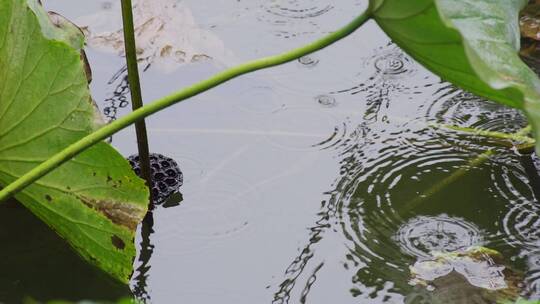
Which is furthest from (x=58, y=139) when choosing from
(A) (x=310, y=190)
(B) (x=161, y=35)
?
(B) (x=161, y=35)

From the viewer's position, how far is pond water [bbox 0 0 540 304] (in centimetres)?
140

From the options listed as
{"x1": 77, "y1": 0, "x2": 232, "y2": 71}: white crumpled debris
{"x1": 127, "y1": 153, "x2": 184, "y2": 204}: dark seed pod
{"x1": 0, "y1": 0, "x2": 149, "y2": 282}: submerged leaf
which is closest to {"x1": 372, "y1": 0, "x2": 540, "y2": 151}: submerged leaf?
{"x1": 0, "y1": 0, "x2": 149, "y2": 282}: submerged leaf

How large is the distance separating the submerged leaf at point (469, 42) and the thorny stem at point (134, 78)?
0.44 metres

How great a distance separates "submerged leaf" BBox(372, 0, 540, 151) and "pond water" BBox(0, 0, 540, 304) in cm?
48

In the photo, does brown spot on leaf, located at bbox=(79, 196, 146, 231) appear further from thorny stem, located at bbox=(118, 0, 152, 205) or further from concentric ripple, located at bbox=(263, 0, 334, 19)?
concentric ripple, located at bbox=(263, 0, 334, 19)

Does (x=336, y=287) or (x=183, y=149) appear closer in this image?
(x=336, y=287)

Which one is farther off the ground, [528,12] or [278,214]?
[528,12]

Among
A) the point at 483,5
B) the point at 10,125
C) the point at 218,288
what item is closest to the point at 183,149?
the point at 218,288

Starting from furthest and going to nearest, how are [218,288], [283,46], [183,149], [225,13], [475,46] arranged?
[225,13] < [283,46] < [183,149] < [218,288] < [475,46]

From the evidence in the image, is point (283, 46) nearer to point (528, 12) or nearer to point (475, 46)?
point (528, 12)

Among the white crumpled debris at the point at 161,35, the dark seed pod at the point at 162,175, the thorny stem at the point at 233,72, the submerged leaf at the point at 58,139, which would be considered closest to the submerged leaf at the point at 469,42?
the thorny stem at the point at 233,72

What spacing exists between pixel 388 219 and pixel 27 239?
579mm

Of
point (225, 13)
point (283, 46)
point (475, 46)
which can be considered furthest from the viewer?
point (225, 13)

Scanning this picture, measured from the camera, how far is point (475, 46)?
0.96m
